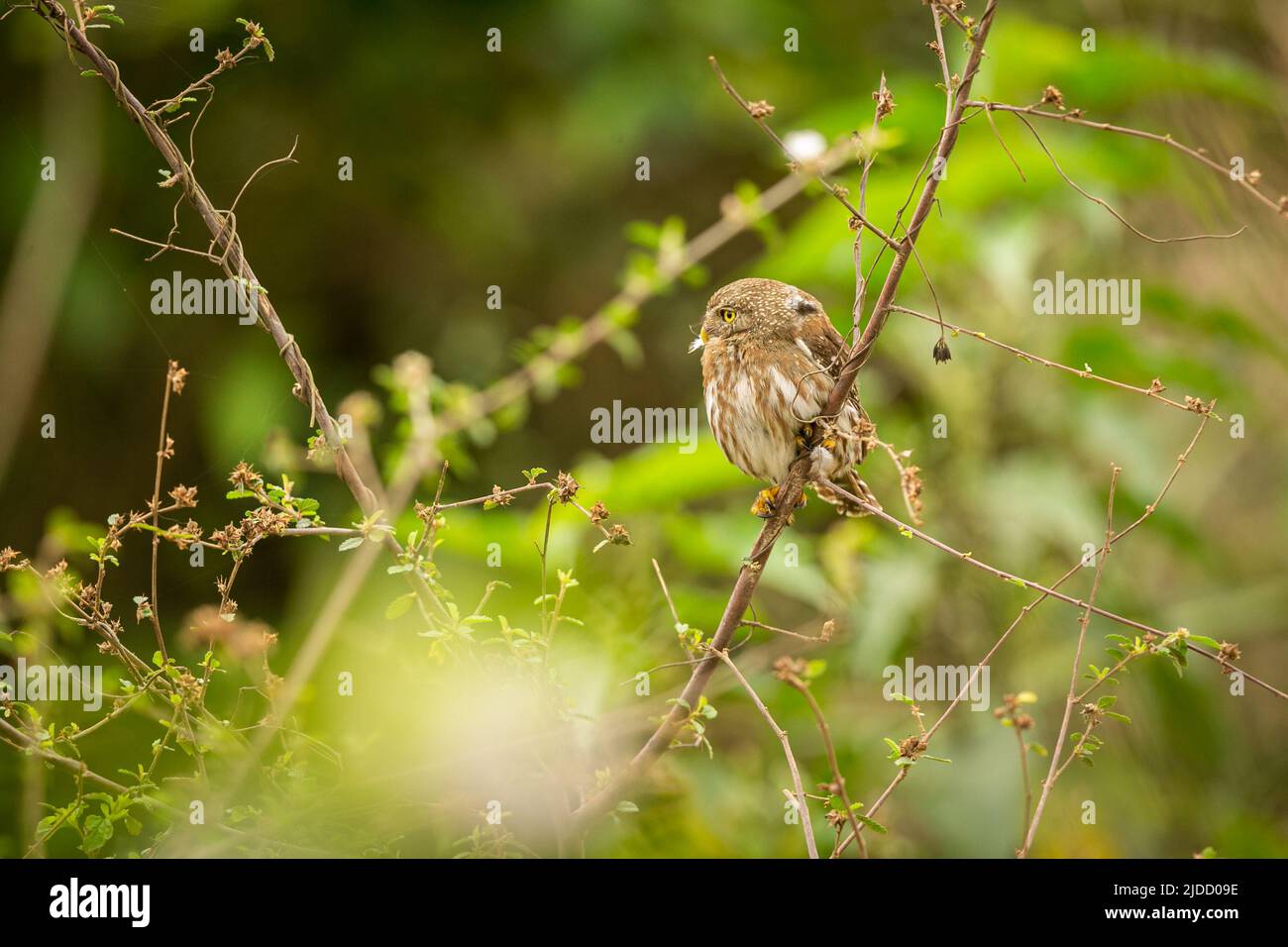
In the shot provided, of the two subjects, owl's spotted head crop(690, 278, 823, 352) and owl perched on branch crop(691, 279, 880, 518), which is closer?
owl perched on branch crop(691, 279, 880, 518)

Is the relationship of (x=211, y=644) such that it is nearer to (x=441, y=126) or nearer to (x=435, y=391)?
(x=435, y=391)

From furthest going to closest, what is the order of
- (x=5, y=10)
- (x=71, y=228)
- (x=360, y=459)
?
(x=71, y=228)
(x=360, y=459)
(x=5, y=10)

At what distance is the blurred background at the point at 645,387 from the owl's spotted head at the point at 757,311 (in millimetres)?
200

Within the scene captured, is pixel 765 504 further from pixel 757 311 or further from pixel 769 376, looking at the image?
Answer: pixel 757 311

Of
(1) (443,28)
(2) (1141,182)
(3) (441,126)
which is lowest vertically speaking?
(2) (1141,182)

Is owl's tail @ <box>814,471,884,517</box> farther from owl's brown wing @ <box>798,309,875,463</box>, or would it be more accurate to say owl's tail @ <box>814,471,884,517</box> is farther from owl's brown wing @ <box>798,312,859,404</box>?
owl's brown wing @ <box>798,312,859,404</box>

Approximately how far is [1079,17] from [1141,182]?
8.91ft

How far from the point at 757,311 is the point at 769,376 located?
207 mm

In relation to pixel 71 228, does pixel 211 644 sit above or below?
below

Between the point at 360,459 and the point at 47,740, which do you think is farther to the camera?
the point at 360,459

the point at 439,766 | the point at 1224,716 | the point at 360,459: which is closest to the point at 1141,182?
the point at 1224,716

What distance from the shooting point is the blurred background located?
9.61ft

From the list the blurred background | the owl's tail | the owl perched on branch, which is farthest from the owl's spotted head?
the owl's tail

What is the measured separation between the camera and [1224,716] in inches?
236
